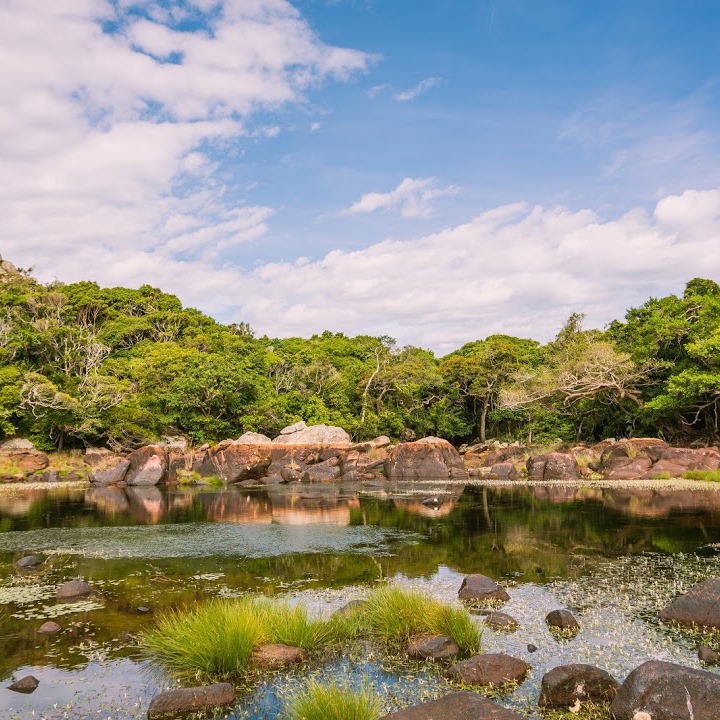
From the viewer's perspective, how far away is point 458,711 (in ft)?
21.6

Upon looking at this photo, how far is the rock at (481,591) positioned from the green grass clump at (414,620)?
76.1 inches

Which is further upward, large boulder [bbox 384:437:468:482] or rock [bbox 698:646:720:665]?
rock [bbox 698:646:720:665]

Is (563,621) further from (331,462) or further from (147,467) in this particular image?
(331,462)

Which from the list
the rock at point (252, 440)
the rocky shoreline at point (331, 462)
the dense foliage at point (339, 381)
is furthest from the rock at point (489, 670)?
the rock at point (252, 440)

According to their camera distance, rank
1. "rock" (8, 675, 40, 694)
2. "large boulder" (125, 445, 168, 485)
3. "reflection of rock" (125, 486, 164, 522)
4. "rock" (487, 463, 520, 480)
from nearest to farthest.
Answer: "rock" (8, 675, 40, 694), "reflection of rock" (125, 486, 164, 522), "rock" (487, 463, 520, 480), "large boulder" (125, 445, 168, 485)

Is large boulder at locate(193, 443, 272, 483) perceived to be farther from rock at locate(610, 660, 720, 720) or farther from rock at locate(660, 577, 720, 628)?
rock at locate(610, 660, 720, 720)

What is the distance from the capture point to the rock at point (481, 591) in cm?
1230

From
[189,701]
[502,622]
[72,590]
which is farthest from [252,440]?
[189,701]

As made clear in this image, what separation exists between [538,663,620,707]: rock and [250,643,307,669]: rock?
354 centimetres

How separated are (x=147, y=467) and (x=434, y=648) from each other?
39.3m

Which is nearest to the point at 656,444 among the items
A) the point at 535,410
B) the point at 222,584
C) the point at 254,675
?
the point at 535,410

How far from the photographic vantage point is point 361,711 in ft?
21.9

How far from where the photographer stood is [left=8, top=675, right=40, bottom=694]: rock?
8405 millimetres

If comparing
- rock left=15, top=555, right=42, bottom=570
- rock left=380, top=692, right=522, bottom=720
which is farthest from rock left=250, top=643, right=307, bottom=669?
rock left=15, top=555, right=42, bottom=570
